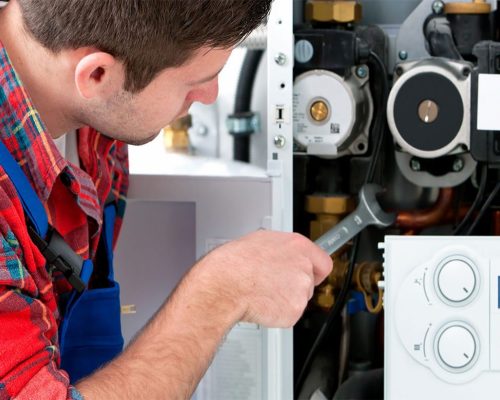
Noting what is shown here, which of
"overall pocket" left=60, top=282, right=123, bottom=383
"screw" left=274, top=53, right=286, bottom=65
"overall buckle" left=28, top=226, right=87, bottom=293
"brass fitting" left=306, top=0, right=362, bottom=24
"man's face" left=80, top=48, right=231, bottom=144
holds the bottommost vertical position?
"overall pocket" left=60, top=282, right=123, bottom=383

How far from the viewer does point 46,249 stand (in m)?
1.06

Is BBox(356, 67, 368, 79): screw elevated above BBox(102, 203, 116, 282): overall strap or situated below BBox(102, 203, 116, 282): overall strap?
above

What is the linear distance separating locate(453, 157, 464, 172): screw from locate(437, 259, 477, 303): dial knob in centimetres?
22

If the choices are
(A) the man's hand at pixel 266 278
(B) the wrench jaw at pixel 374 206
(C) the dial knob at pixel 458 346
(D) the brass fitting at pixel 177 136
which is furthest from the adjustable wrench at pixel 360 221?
(D) the brass fitting at pixel 177 136

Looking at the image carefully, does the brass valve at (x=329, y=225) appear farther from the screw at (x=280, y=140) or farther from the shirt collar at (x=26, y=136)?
the shirt collar at (x=26, y=136)

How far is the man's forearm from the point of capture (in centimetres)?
98

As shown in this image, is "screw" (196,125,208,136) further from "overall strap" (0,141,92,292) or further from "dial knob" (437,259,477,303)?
"dial knob" (437,259,477,303)

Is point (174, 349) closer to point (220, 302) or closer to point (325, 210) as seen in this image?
point (220, 302)

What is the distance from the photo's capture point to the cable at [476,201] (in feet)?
4.09

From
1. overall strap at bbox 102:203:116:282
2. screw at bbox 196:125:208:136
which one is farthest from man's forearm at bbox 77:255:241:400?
screw at bbox 196:125:208:136

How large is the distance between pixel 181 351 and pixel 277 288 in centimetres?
15

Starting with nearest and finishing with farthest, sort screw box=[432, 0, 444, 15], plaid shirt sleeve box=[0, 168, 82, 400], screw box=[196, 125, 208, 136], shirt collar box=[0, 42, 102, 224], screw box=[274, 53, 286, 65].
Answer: plaid shirt sleeve box=[0, 168, 82, 400], shirt collar box=[0, 42, 102, 224], screw box=[274, 53, 286, 65], screw box=[432, 0, 444, 15], screw box=[196, 125, 208, 136]

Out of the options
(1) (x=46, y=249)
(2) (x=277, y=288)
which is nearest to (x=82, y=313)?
(1) (x=46, y=249)

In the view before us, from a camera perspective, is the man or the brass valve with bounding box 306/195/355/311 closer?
the man
